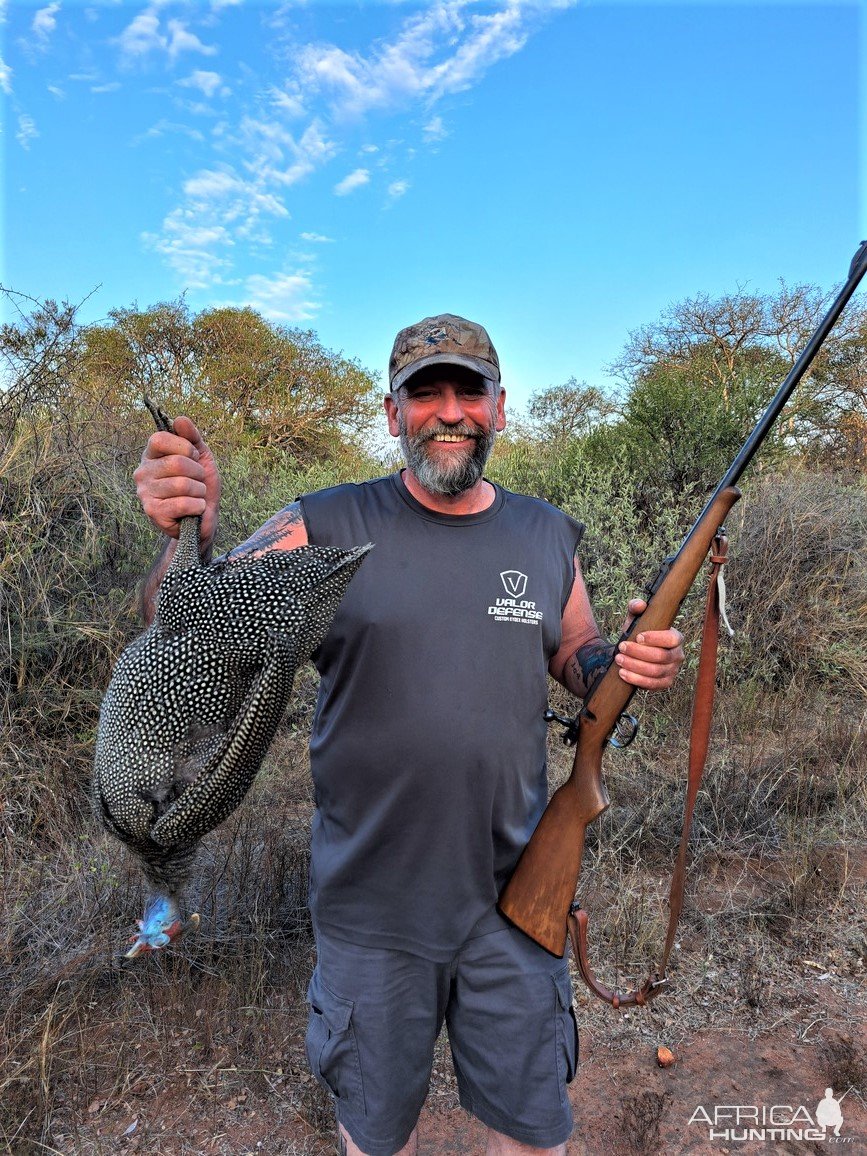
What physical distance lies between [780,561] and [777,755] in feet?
8.86

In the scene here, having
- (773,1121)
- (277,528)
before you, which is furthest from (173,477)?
(773,1121)

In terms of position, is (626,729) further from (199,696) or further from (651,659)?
(199,696)

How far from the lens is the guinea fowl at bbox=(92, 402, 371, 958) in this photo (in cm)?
125

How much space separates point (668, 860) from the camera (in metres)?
4.15

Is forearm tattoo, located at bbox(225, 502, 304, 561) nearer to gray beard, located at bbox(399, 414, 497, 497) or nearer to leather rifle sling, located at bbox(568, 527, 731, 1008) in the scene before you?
gray beard, located at bbox(399, 414, 497, 497)

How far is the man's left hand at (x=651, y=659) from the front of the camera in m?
1.94

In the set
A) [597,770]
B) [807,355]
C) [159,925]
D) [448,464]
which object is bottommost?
[159,925]

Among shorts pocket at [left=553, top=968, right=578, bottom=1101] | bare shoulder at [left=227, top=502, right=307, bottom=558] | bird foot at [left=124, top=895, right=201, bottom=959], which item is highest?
bare shoulder at [left=227, top=502, right=307, bottom=558]

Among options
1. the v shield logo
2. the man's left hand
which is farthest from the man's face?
the man's left hand

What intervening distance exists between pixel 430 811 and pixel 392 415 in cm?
126

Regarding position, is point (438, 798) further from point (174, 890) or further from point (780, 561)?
point (780, 561)

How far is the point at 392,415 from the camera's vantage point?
2279 mm

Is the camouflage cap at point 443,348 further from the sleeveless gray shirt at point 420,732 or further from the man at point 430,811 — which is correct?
the sleeveless gray shirt at point 420,732

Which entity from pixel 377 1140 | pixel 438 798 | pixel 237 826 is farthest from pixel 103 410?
pixel 377 1140
